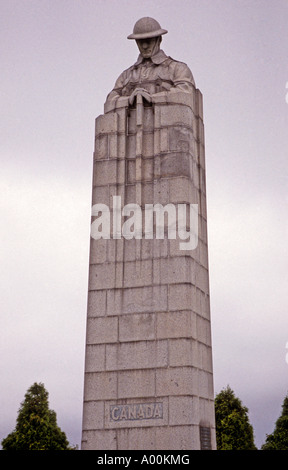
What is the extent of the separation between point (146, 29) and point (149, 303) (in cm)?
860

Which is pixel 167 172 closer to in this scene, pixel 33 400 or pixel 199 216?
pixel 199 216

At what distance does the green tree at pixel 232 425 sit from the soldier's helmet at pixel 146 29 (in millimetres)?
24203

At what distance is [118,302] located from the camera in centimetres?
1653

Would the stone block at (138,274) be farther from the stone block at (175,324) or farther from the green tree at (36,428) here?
the green tree at (36,428)

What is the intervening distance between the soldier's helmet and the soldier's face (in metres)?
0.23

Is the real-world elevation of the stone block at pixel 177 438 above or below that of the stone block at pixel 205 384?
below

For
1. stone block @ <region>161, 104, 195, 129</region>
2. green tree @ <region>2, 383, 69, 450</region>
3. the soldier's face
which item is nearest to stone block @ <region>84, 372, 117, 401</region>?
stone block @ <region>161, 104, 195, 129</region>

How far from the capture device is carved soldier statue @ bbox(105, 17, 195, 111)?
61.2 ft

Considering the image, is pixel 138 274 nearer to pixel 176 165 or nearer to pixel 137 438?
pixel 176 165

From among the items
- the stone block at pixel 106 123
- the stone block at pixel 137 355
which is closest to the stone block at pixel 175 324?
the stone block at pixel 137 355

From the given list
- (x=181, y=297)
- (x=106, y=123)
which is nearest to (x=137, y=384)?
(x=181, y=297)

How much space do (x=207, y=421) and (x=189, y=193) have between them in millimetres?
5989

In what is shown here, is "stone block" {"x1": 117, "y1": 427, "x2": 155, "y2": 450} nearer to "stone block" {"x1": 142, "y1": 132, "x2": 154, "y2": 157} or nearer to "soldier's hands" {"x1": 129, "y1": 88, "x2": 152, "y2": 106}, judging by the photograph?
"stone block" {"x1": 142, "y1": 132, "x2": 154, "y2": 157}

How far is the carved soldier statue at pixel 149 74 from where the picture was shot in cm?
1864
